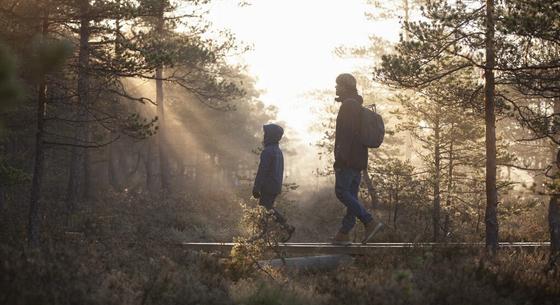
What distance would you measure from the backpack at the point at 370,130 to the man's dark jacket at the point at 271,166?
200 centimetres

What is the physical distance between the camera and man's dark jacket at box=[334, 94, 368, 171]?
9.34 meters

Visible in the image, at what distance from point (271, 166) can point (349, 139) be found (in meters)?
2.09

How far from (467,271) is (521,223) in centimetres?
1265

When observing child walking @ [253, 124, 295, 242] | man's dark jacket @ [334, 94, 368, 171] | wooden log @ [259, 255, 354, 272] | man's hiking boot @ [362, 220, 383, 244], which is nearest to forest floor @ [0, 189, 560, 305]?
wooden log @ [259, 255, 354, 272]

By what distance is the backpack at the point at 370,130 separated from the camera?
933 centimetres

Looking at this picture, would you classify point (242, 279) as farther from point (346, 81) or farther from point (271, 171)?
point (346, 81)

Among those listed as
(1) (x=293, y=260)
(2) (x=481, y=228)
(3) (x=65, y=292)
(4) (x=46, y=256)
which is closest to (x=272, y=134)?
(1) (x=293, y=260)

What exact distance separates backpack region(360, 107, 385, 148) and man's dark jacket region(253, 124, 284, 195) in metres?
2.00

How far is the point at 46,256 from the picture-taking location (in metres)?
6.55

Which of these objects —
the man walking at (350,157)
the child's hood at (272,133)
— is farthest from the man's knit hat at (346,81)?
the child's hood at (272,133)

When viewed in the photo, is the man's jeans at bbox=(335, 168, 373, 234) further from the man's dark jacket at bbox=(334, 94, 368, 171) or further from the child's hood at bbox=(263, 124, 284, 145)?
the child's hood at bbox=(263, 124, 284, 145)

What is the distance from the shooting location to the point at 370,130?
368 inches

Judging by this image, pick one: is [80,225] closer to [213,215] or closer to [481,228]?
[213,215]

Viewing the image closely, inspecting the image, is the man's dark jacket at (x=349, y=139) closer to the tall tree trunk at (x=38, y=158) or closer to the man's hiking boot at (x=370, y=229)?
the man's hiking boot at (x=370, y=229)
